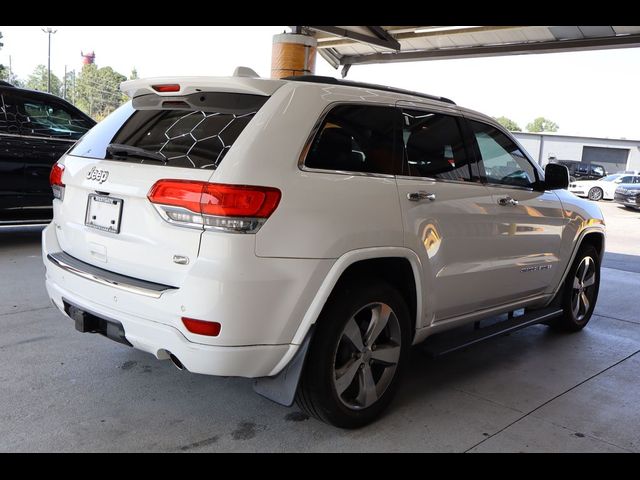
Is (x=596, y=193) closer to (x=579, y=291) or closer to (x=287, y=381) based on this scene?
(x=579, y=291)

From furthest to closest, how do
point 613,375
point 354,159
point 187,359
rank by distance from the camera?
point 613,375, point 354,159, point 187,359

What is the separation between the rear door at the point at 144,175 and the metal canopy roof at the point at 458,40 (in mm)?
10968

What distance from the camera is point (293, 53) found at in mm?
13953

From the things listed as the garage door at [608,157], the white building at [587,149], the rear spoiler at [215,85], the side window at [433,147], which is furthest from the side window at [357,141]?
the garage door at [608,157]

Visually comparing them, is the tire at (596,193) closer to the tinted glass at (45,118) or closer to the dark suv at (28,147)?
the tinted glass at (45,118)

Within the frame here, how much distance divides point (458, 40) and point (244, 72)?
1262cm

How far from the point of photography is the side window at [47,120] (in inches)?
284

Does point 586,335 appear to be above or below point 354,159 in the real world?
below
